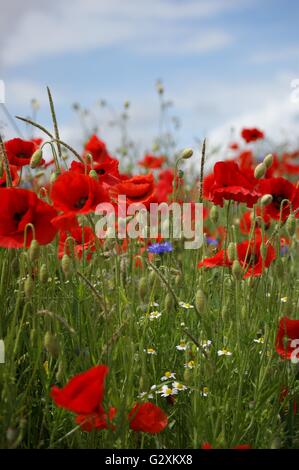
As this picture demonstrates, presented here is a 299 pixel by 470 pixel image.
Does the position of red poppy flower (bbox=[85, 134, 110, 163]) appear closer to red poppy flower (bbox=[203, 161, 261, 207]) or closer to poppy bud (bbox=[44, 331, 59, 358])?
red poppy flower (bbox=[203, 161, 261, 207])

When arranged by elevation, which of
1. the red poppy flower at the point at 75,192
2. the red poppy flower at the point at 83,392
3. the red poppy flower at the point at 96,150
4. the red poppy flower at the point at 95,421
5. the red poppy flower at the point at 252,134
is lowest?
the red poppy flower at the point at 95,421

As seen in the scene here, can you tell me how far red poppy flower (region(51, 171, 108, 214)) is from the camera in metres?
1.75

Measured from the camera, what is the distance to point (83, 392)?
1372mm

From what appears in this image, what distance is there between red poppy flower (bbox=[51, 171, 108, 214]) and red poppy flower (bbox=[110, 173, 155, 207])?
29 centimetres

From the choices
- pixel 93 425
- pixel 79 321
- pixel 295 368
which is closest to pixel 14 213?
pixel 79 321

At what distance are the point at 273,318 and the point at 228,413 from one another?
1.62 ft

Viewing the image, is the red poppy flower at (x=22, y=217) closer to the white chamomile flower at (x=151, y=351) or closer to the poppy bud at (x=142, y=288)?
the poppy bud at (x=142, y=288)

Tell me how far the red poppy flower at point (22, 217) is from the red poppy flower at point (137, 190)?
374 mm

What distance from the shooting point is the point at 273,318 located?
2.36 meters

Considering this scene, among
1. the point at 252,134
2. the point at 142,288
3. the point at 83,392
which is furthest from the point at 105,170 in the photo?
the point at 252,134

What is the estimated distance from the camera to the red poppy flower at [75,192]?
1.75 metres

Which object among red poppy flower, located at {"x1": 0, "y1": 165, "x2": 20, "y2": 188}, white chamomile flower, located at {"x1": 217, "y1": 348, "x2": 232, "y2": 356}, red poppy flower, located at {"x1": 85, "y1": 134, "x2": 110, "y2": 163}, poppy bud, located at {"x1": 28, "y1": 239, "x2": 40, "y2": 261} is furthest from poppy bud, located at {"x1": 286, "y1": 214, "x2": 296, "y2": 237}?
red poppy flower, located at {"x1": 85, "y1": 134, "x2": 110, "y2": 163}

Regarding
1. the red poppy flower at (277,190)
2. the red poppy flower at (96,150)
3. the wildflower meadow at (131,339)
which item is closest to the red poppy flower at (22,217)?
the wildflower meadow at (131,339)
